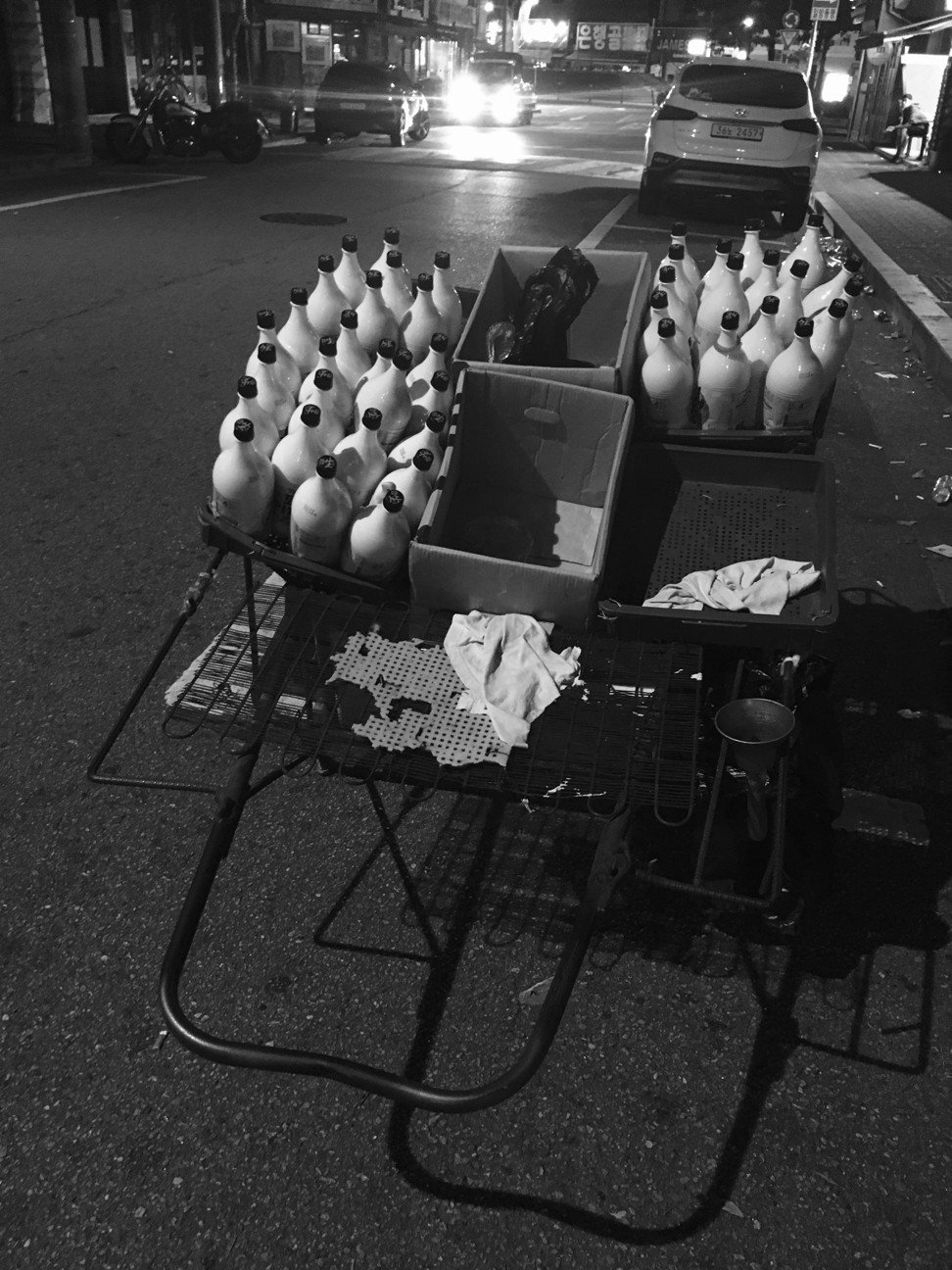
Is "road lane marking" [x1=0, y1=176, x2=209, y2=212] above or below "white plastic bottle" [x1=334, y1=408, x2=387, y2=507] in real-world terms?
below

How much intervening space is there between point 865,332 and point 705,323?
6.14 meters

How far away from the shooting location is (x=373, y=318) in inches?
134

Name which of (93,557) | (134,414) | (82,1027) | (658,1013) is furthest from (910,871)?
(134,414)

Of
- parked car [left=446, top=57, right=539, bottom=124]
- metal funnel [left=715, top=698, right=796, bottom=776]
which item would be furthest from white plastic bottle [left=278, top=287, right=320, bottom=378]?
parked car [left=446, top=57, right=539, bottom=124]

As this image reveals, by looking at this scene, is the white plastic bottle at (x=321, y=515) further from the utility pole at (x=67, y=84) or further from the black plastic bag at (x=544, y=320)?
the utility pole at (x=67, y=84)

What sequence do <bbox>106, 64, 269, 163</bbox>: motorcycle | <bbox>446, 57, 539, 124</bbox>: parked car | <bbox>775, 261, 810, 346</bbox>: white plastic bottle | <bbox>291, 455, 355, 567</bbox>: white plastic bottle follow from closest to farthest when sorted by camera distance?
<bbox>291, 455, 355, 567</bbox>: white plastic bottle < <bbox>775, 261, 810, 346</bbox>: white plastic bottle < <bbox>106, 64, 269, 163</bbox>: motorcycle < <bbox>446, 57, 539, 124</bbox>: parked car

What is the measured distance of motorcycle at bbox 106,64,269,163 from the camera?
1736 centimetres

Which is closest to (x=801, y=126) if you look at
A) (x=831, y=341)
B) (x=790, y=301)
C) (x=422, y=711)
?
(x=790, y=301)

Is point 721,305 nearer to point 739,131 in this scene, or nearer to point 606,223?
point 606,223

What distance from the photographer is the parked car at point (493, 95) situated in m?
31.0

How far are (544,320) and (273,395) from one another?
0.98m

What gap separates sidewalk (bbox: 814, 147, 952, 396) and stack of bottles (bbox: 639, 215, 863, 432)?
433 centimetres

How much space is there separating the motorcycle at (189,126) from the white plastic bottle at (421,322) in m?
16.1

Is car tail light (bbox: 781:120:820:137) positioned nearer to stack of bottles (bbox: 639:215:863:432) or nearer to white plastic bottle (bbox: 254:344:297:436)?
stack of bottles (bbox: 639:215:863:432)
